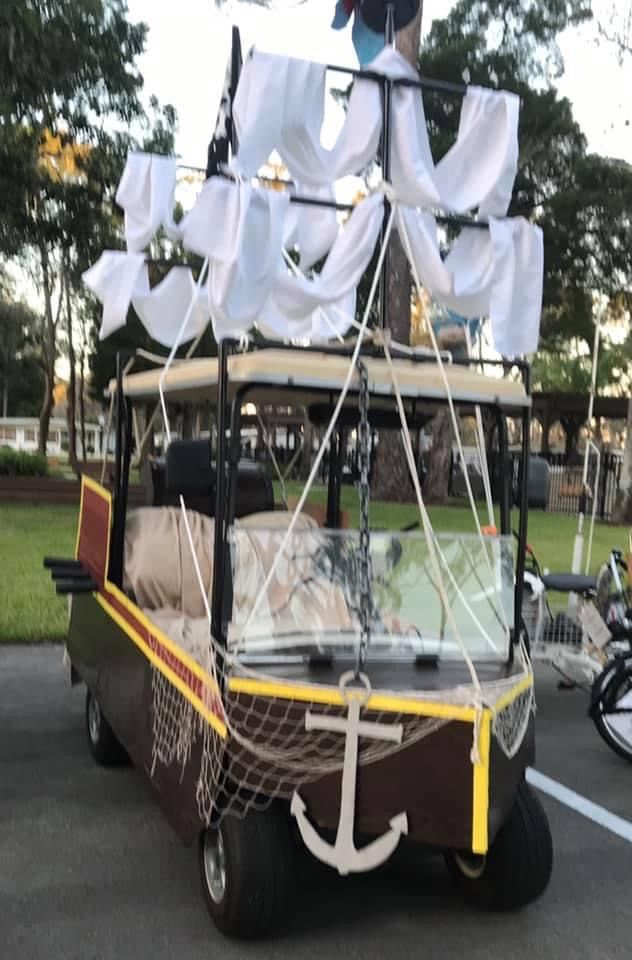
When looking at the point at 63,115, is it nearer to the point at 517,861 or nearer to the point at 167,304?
the point at 167,304

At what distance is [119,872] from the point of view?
400cm

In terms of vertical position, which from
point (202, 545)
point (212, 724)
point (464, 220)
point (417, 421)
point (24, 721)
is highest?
point (464, 220)

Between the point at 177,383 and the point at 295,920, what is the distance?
7.55 feet

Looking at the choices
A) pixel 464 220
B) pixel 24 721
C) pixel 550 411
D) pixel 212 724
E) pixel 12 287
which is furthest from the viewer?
pixel 12 287

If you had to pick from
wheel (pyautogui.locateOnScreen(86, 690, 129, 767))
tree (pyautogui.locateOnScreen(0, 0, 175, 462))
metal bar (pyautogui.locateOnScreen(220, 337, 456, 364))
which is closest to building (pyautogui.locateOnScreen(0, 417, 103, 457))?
tree (pyautogui.locateOnScreen(0, 0, 175, 462))

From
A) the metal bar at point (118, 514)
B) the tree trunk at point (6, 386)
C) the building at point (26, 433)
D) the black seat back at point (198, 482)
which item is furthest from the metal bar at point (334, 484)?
the building at point (26, 433)

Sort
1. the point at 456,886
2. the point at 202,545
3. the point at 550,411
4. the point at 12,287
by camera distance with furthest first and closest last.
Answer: the point at 12,287 → the point at 550,411 → the point at 202,545 → the point at 456,886

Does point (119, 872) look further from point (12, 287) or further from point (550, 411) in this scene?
point (12, 287)

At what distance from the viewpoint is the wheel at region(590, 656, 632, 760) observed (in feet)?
18.1

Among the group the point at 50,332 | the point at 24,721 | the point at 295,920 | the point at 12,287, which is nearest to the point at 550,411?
the point at 50,332

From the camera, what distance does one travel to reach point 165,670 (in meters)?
3.96

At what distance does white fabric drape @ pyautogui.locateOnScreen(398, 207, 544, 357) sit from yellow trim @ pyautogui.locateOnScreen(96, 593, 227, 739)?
1967mm

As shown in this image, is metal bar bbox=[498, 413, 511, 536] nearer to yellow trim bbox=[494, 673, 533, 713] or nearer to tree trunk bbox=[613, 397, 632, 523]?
yellow trim bbox=[494, 673, 533, 713]

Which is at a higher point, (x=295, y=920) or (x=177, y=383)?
(x=177, y=383)
